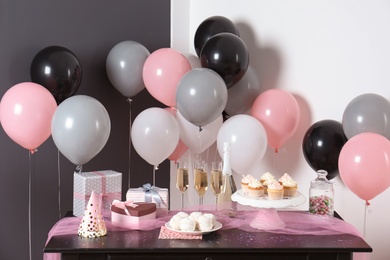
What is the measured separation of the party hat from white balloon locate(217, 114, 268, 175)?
0.81m

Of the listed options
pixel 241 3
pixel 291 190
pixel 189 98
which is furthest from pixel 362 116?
pixel 241 3

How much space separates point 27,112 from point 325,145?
56.9 inches

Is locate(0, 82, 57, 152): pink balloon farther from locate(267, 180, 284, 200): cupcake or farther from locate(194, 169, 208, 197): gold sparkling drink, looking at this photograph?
locate(267, 180, 284, 200): cupcake

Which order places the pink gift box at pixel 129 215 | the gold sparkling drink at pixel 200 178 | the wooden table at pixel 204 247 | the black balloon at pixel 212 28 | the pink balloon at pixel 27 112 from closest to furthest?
1. the wooden table at pixel 204 247
2. the pink gift box at pixel 129 215
3. the gold sparkling drink at pixel 200 178
4. the pink balloon at pixel 27 112
5. the black balloon at pixel 212 28

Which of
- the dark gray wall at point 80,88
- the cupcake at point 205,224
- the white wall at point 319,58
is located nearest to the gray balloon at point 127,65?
the dark gray wall at point 80,88

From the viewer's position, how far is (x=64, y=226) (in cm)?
272

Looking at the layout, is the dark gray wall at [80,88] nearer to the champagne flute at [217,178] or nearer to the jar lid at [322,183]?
the champagne flute at [217,178]

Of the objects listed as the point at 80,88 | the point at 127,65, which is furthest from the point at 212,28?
the point at 80,88

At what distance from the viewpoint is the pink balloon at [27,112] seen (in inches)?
116

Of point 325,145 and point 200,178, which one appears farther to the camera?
point 325,145

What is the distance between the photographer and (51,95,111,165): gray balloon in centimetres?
283

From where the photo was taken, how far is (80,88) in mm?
3533

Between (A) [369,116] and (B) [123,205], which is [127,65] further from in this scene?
(A) [369,116]

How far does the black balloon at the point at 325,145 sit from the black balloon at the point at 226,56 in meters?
0.49
